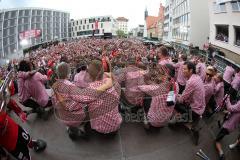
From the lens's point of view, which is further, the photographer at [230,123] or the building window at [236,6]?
the building window at [236,6]

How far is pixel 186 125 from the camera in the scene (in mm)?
4641

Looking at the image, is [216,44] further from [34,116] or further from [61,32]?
[61,32]

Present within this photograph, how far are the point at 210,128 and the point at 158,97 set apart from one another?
4.82 ft

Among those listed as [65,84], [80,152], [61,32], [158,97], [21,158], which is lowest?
[80,152]

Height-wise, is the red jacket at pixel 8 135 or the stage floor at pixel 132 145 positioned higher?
the red jacket at pixel 8 135

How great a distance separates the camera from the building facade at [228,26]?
855 inches

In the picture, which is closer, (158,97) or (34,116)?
(158,97)

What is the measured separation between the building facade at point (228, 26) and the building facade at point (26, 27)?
124 feet

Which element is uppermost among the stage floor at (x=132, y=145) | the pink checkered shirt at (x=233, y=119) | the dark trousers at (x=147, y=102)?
the dark trousers at (x=147, y=102)

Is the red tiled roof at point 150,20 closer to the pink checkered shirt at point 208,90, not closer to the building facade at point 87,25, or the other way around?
the building facade at point 87,25

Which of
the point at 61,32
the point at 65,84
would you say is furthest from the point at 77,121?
the point at 61,32

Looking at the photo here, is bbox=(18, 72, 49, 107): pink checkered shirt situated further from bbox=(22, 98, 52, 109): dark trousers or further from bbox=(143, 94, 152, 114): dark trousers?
bbox=(143, 94, 152, 114): dark trousers

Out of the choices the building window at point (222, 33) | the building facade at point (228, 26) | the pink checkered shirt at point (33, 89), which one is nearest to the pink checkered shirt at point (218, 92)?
the pink checkered shirt at point (33, 89)

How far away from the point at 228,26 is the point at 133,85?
22870 millimetres
